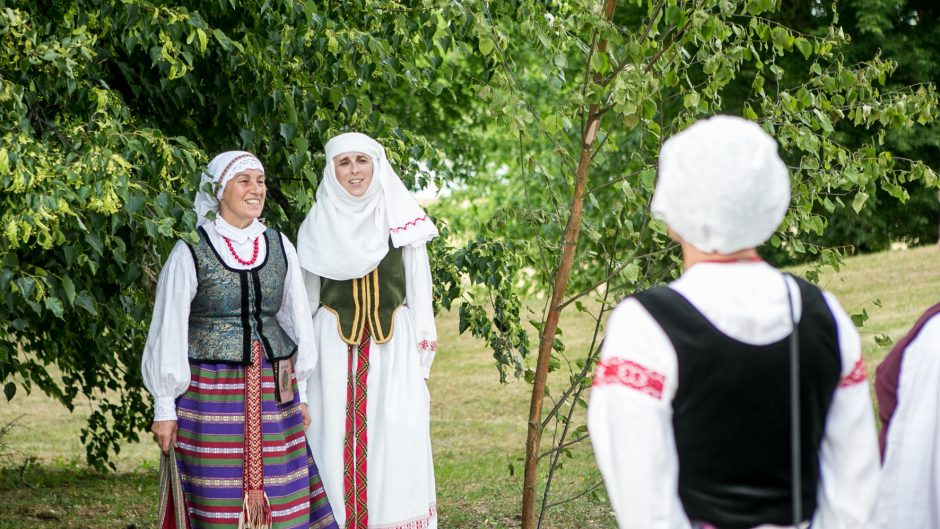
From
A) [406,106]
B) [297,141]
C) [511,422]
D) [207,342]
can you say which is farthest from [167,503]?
[406,106]

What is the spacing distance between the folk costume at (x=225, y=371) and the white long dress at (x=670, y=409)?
8.49ft

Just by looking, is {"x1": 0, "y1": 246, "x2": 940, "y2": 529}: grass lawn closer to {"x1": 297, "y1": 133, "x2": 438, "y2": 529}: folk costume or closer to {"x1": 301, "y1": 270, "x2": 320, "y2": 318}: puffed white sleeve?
{"x1": 297, "y1": 133, "x2": 438, "y2": 529}: folk costume

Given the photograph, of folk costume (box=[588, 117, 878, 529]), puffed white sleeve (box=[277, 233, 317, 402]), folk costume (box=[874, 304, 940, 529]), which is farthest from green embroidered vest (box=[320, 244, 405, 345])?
folk costume (box=[588, 117, 878, 529])

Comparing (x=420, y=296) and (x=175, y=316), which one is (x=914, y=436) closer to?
(x=420, y=296)

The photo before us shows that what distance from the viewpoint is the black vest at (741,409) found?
2082 millimetres

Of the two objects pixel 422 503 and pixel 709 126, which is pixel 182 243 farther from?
pixel 709 126

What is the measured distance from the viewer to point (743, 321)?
6.91 feet

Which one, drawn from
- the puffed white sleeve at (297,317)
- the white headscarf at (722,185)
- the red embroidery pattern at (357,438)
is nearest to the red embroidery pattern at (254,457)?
the puffed white sleeve at (297,317)

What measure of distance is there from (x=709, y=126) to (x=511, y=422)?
33.0 ft

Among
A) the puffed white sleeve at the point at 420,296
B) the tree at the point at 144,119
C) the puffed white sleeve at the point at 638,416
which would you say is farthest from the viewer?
the puffed white sleeve at the point at 420,296

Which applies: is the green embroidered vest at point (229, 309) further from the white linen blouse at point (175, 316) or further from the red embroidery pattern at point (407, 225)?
the red embroidery pattern at point (407, 225)

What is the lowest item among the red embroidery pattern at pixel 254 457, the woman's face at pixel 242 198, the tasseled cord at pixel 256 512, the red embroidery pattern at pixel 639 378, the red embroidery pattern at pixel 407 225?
the tasseled cord at pixel 256 512

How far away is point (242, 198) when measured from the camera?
178 inches

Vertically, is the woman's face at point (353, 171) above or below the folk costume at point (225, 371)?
above
